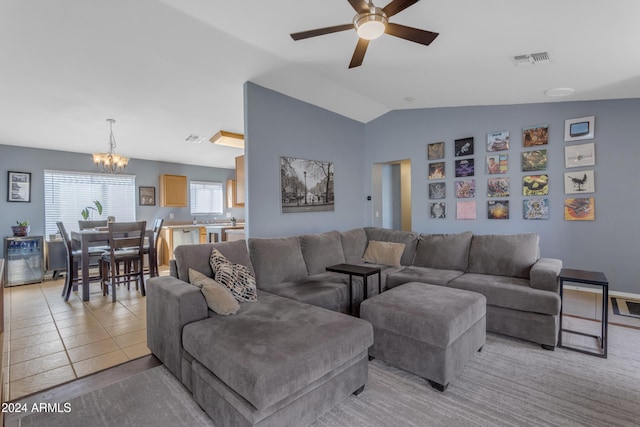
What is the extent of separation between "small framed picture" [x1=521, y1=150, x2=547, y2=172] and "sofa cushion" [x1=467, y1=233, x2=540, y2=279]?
127cm

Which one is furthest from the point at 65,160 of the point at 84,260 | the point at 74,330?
the point at 74,330

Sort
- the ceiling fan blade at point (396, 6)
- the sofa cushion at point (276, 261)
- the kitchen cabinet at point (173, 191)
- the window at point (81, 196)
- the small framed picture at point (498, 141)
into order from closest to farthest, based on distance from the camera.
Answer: the ceiling fan blade at point (396, 6) < the sofa cushion at point (276, 261) < the small framed picture at point (498, 141) < the window at point (81, 196) < the kitchen cabinet at point (173, 191)

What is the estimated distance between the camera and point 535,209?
161 inches

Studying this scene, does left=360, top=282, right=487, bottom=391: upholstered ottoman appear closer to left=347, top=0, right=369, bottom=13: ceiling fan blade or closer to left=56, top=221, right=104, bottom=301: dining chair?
left=347, top=0, right=369, bottom=13: ceiling fan blade

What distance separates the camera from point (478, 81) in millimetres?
3490

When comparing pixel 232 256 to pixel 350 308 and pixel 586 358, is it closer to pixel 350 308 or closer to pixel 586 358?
pixel 350 308

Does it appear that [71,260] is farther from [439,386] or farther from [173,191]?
[439,386]

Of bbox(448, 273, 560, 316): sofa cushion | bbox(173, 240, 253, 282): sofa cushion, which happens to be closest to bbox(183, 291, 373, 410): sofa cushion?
bbox(173, 240, 253, 282): sofa cushion

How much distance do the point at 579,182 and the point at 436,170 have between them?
1.75m

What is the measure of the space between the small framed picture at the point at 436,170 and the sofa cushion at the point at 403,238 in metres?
1.20

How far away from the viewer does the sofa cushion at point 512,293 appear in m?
2.53

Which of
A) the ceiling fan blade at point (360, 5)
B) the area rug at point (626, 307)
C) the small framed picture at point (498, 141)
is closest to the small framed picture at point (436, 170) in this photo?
the small framed picture at point (498, 141)

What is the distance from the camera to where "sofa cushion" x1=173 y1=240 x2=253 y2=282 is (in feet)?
8.25

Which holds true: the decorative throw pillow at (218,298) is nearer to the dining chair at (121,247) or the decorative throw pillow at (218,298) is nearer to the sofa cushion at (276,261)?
the sofa cushion at (276,261)
